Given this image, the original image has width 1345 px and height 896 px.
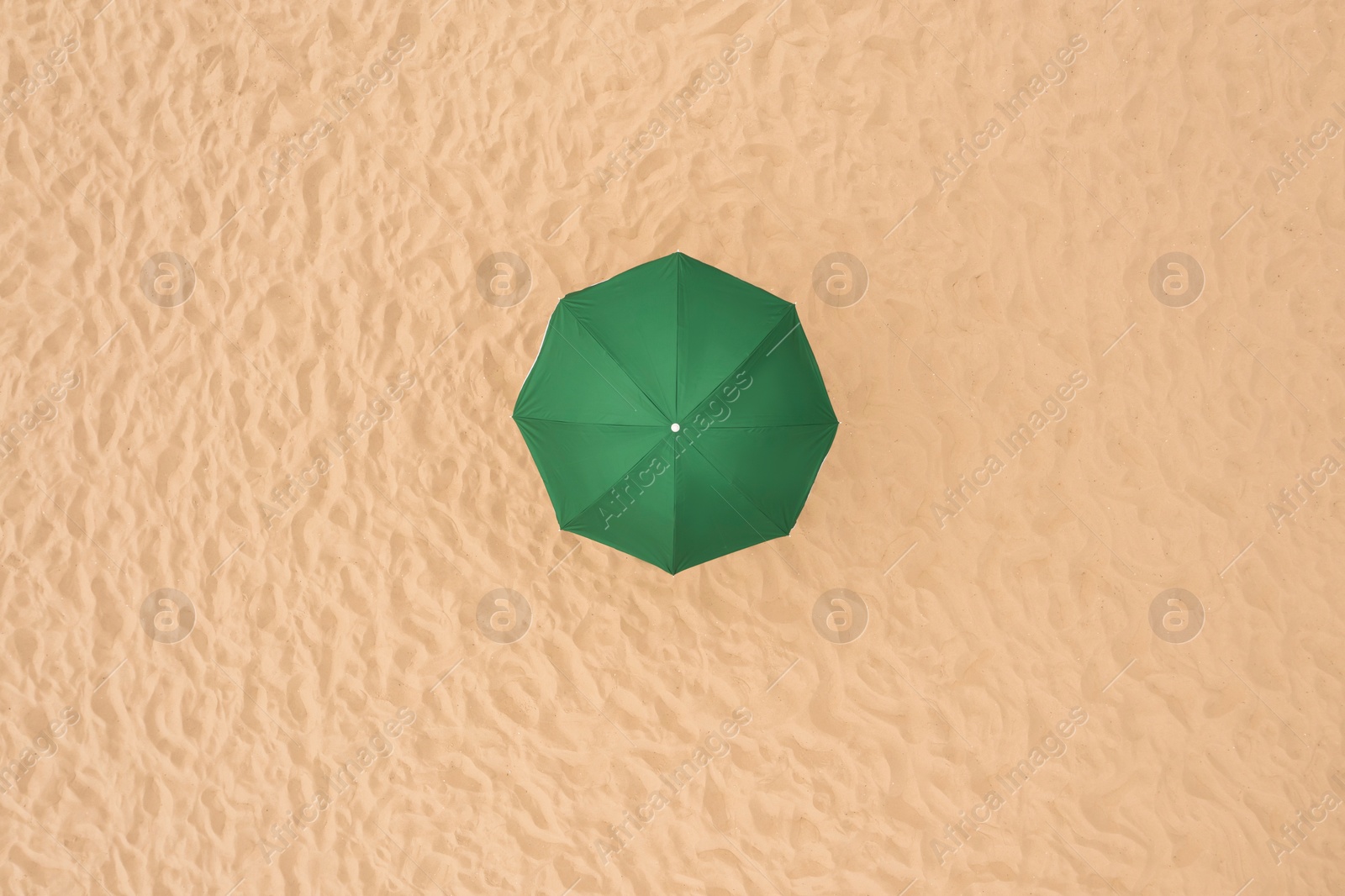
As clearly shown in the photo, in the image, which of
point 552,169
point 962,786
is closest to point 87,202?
point 552,169

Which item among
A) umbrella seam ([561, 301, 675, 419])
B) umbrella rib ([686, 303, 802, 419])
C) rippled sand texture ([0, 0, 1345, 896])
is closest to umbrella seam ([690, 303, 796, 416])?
umbrella rib ([686, 303, 802, 419])

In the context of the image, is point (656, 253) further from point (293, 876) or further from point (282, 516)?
point (293, 876)

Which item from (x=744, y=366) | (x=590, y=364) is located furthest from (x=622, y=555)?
(x=744, y=366)

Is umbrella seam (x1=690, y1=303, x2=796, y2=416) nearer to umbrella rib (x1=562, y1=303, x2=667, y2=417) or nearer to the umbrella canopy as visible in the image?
the umbrella canopy

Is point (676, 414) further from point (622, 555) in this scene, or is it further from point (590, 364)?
point (622, 555)

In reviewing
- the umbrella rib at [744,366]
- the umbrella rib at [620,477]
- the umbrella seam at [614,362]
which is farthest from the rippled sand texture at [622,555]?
the umbrella seam at [614,362]

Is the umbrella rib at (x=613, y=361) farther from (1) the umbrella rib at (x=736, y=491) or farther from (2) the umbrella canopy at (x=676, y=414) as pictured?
(1) the umbrella rib at (x=736, y=491)

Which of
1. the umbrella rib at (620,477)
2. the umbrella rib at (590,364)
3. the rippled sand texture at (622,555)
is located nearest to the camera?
the umbrella rib at (620,477)
